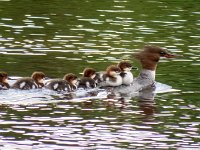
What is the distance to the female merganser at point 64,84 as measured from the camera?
1603 cm

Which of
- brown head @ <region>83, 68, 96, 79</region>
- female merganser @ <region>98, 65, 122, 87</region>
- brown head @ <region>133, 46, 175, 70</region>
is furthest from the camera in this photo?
brown head @ <region>133, 46, 175, 70</region>

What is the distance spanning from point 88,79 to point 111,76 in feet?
1.88

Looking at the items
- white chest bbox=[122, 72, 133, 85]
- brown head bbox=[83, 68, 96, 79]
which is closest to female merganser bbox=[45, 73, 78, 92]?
brown head bbox=[83, 68, 96, 79]

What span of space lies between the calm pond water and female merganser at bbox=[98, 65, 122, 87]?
33.2 inches

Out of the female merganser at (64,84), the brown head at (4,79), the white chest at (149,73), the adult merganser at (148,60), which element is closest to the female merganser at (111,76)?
the adult merganser at (148,60)

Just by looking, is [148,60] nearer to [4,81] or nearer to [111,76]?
[111,76]

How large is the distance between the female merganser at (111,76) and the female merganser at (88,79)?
0.68ft

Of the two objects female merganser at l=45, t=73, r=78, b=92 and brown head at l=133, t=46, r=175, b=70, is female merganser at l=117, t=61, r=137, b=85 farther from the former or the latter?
female merganser at l=45, t=73, r=78, b=92

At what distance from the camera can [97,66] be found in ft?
60.6

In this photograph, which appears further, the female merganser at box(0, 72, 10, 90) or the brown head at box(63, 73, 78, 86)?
the brown head at box(63, 73, 78, 86)

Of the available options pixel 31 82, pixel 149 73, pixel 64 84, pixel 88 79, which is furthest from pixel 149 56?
pixel 31 82

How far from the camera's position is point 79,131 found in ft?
43.1

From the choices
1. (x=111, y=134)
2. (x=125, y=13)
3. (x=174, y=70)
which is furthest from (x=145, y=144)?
(x=125, y=13)

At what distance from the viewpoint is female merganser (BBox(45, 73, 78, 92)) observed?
16.0 meters
